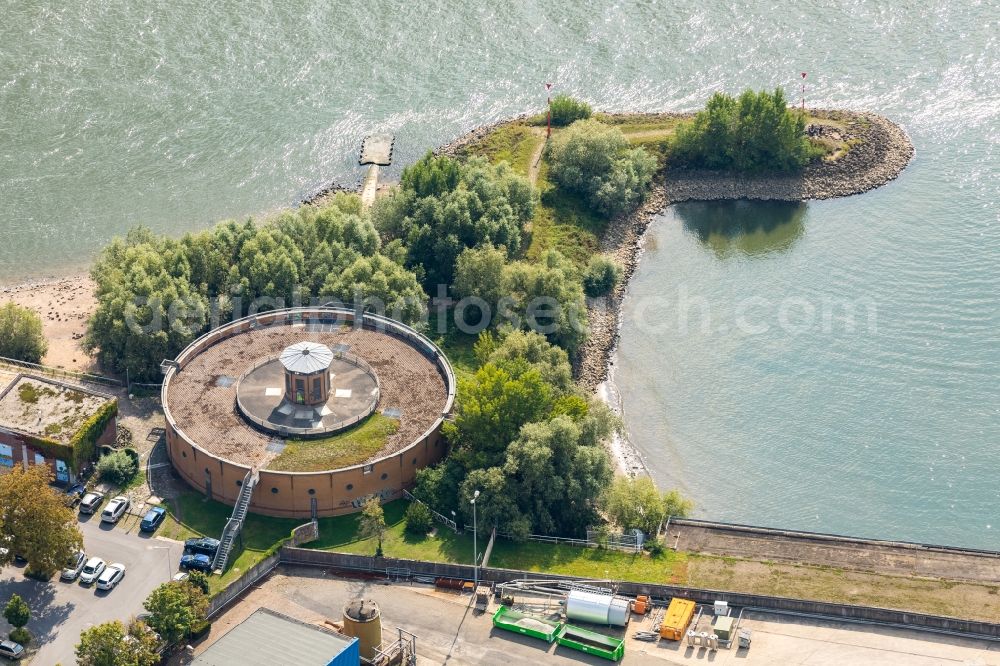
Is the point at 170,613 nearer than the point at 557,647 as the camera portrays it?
Yes

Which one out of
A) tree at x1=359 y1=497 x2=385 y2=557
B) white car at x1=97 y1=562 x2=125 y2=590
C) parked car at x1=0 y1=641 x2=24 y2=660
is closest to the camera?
parked car at x1=0 y1=641 x2=24 y2=660


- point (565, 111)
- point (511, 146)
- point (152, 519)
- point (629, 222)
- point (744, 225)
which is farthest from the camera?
point (565, 111)

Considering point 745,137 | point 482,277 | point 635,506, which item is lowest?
point 635,506

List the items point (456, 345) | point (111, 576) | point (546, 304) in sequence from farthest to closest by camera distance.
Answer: point (546, 304), point (456, 345), point (111, 576)

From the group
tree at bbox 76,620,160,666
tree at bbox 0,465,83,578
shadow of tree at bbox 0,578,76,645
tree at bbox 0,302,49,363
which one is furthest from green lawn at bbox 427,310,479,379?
tree at bbox 76,620,160,666

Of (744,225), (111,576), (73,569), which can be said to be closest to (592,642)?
(111,576)

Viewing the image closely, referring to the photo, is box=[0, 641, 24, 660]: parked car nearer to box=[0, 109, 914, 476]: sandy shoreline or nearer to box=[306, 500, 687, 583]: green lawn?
box=[306, 500, 687, 583]: green lawn

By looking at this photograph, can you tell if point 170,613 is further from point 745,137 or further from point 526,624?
point 745,137
